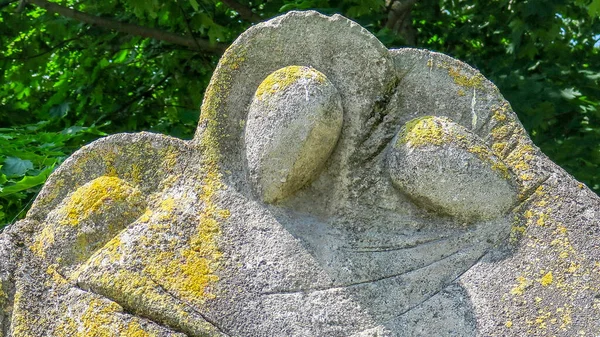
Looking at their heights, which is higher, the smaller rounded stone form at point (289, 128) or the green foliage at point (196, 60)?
the smaller rounded stone form at point (289, 128)

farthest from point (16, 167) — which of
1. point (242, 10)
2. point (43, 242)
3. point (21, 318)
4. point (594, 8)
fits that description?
point (594, 8)

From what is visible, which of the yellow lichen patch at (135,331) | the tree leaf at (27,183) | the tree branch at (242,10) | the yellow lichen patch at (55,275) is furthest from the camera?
the tree branch at (242,10)

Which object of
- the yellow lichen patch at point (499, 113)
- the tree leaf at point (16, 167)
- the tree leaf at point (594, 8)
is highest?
the yellow lichen patch at point (499, 113)

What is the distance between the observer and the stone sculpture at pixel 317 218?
2.61m

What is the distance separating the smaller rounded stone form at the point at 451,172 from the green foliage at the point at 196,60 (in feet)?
6.36

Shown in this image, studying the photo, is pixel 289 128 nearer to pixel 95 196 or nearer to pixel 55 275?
pixel 95 196

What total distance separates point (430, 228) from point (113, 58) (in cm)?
370

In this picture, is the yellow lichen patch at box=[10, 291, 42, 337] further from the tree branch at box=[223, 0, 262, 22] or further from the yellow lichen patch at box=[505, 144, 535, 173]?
the tree branch at box=[223, 0, 262, 22]

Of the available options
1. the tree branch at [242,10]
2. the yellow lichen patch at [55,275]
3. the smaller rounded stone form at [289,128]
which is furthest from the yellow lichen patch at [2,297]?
the tree branch at [242,10]

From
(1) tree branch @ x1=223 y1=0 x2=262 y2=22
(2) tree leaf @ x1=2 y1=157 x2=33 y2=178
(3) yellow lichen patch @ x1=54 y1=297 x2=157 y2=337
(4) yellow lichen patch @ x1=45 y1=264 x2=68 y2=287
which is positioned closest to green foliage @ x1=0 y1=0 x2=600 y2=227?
(1) tree branch @ x1=223 y1=0 x2=262 y2=22

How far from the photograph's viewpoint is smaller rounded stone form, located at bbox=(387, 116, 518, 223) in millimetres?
2711

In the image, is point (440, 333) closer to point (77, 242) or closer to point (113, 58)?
point (77, 242)

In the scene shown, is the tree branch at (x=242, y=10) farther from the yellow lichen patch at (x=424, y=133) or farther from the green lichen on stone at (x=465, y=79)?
the yellow lichen patch at (x=424, y=133)

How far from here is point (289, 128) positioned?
270cm
